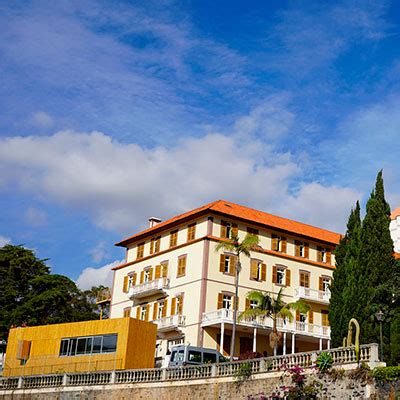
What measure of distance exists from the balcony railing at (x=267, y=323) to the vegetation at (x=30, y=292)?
70.3 ft

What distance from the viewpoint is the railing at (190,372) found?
26.1 m

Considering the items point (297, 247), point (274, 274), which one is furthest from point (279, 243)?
point (274, 274)

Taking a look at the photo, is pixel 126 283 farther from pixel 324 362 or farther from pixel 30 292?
pixel 324 362

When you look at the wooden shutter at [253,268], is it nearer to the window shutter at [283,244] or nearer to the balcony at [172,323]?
the window shutter at [283,244]

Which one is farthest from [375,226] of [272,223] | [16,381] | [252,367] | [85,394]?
[16,381]

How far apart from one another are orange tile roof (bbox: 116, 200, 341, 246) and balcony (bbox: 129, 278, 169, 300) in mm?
4749

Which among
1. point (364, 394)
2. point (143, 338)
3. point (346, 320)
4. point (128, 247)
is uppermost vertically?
point (128, 247)

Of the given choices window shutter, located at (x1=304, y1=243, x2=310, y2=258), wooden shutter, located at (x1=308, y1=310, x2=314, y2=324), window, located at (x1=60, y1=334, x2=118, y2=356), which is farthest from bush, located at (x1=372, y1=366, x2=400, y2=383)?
window shutter, located at (x1=304, y1=243, x2=310, y2=258)

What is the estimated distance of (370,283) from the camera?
42.5 meters

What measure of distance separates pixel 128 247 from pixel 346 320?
24.9m

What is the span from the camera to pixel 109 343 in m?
38.8

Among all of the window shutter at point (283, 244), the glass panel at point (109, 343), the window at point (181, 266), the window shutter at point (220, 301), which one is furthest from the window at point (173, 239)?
the glass panel at point (109, 343)

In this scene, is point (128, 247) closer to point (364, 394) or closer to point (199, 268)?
point (199, 268)

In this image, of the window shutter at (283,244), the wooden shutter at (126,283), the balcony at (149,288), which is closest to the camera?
the balcony at (149,288)
